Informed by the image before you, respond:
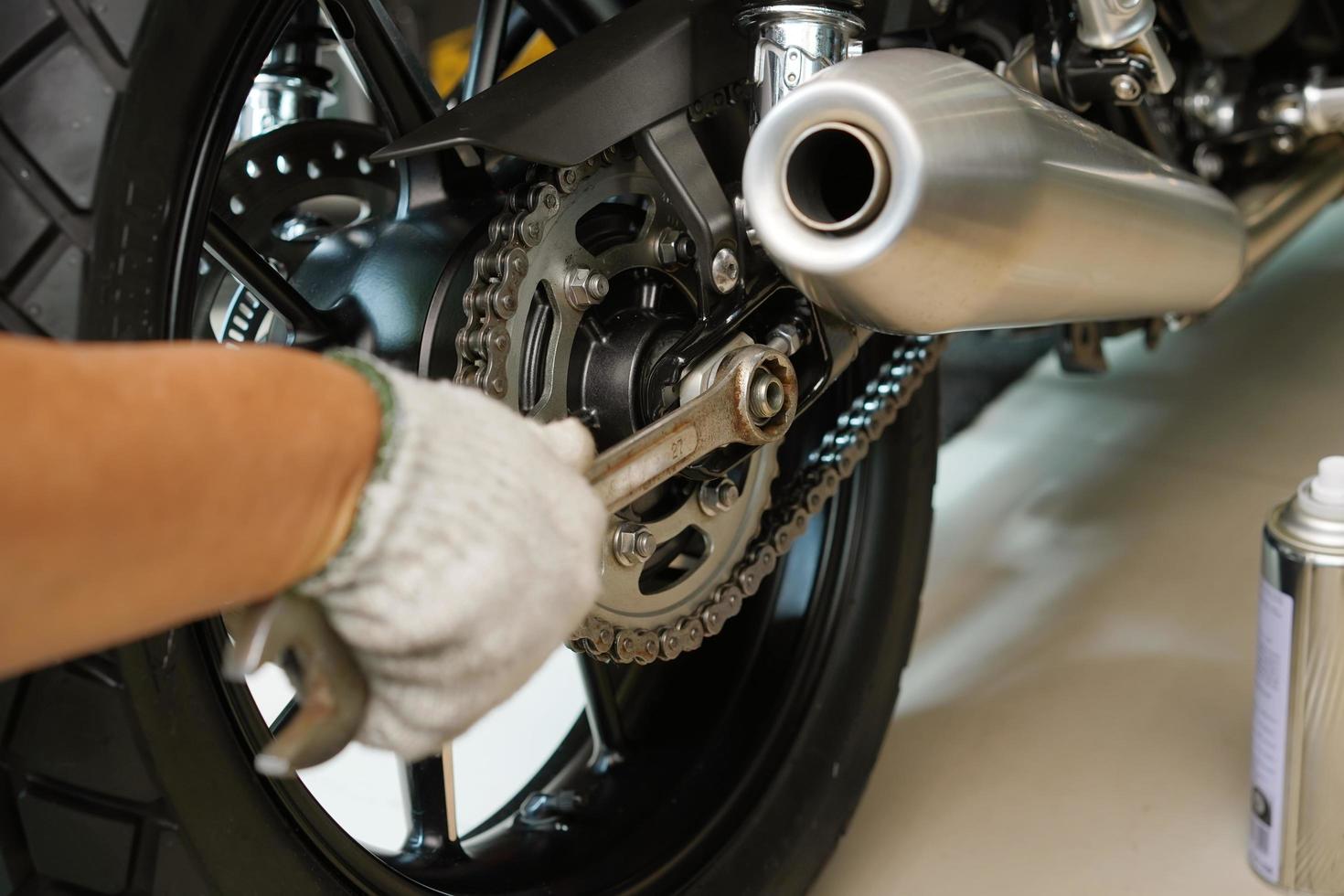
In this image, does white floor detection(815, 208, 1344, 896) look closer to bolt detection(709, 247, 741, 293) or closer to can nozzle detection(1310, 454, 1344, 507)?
can nozzle detection(1310, 454, 1344, 507)

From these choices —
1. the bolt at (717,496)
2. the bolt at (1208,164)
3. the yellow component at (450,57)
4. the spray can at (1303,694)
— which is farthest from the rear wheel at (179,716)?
the yellow component at (450,57)

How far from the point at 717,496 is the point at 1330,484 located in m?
0.40

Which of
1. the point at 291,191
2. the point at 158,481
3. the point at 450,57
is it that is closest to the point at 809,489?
the point at 291,191

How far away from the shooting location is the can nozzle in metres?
0.83

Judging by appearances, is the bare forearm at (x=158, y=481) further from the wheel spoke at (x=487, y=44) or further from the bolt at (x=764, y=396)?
the wheel spoke at (x=487, y=44)

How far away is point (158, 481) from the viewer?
0.36 metres

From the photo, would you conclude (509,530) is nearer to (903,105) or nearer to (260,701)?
(903,105)

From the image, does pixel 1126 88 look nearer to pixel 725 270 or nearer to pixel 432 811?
pixel 725 270

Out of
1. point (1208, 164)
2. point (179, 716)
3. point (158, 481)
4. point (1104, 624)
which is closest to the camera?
point (158, 481)

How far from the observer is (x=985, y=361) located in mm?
1833

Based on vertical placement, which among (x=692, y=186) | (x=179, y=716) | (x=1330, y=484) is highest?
(x=692, y=186)

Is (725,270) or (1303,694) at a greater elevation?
(725,270)

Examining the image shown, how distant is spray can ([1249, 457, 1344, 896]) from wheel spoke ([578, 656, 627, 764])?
46 centimetres

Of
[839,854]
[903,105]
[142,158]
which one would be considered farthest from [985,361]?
[142,158]
